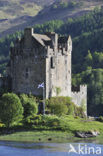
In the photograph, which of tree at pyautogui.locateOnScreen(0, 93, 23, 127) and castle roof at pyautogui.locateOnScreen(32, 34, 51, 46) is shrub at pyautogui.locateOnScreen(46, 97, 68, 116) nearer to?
tree at pyautogui.locateOnScreen(0, 93, 23, 127)

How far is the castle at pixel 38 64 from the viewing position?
10731cm

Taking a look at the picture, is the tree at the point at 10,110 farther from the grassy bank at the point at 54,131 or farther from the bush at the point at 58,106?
the bush at the point at 58,106

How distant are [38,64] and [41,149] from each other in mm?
28028

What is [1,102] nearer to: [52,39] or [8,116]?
[8,116]

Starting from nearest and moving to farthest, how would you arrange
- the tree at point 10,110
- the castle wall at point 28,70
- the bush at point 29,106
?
the tree at point 10,110 < the bush at point 29,106 < the castle wall at point 28,70

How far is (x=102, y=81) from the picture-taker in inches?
6476

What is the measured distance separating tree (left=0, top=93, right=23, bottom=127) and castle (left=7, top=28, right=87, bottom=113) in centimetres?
1148

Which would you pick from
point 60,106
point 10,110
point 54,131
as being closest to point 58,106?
point 60,106

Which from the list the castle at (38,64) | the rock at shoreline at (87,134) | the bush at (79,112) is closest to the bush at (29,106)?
the castle at (38,64)

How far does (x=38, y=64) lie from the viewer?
4237 inches

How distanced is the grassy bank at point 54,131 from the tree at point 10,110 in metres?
1.69

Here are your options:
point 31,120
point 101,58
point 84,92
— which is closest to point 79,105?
point 84,92

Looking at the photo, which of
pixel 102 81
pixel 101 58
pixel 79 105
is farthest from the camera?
pixel 101 58

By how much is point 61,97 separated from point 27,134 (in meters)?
17.4
